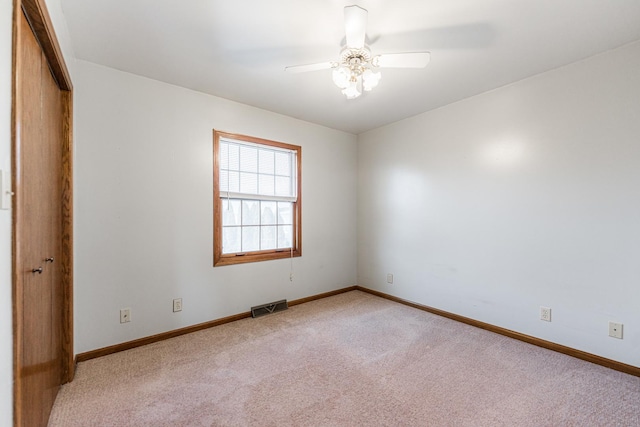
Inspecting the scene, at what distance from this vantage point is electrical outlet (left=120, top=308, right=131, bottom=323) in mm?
2459

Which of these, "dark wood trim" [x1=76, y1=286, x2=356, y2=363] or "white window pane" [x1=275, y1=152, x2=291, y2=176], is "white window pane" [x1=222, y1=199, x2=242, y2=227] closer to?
"white window pane" [x1=275, y1=152, x2=291, y2=176]

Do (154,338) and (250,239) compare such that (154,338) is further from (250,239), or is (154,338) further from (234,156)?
(234,156)

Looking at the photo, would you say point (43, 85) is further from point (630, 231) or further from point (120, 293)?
point (630, 231)

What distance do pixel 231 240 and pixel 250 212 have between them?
1.27 ft

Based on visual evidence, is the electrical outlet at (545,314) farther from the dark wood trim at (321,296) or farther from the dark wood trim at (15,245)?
the dark wood trim at (15,245)

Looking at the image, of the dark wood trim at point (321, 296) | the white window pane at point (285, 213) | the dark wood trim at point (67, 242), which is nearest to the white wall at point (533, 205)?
the dark wood trim at point (321, 296)

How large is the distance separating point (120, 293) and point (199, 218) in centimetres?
92

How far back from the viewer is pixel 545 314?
2521mm

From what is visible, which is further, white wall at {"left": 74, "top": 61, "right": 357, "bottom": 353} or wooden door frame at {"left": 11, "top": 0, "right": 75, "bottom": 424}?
white wall at {"left": 74, "top": 61, "right": 357, "bottom": 353}

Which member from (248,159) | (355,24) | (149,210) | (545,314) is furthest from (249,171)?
(545,314)

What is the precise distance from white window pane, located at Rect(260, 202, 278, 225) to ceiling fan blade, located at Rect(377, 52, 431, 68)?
2.11 m

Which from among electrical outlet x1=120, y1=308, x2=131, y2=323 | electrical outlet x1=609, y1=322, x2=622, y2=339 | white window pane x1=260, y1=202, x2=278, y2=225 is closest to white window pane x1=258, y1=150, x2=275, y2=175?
white window pane x1=260, y1=202, x2=278, y2=225

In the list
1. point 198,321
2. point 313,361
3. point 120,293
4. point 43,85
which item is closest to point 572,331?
point 313,361

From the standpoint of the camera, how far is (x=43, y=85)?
1.54 m
